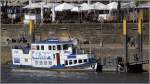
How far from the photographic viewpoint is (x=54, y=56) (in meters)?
53.5

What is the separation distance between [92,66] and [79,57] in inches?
37.3

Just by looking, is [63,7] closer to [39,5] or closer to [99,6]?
[99,6]

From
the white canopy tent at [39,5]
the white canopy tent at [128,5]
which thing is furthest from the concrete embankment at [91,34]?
the white canopy tent at [128,5]

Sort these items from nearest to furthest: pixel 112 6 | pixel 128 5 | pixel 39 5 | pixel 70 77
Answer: pixel 70 77 < pixel 112 6 < pixel 128 5 < pixel 39 5

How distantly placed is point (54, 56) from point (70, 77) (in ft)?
11.9

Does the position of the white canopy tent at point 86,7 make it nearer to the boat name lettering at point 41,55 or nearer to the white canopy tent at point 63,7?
the white canopy tent at point 63,7

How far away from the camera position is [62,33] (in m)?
58.9

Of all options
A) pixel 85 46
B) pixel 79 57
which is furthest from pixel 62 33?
pixel 79 57

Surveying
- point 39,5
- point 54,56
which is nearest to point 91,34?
point 54,56

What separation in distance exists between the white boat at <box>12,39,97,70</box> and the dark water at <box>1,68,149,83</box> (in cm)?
60

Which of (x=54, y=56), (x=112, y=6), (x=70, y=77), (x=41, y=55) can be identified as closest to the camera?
(x=70, y=77)

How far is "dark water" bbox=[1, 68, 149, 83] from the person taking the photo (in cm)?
4809

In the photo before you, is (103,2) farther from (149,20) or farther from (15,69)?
(15,69)

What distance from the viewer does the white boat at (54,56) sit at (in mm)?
52656
